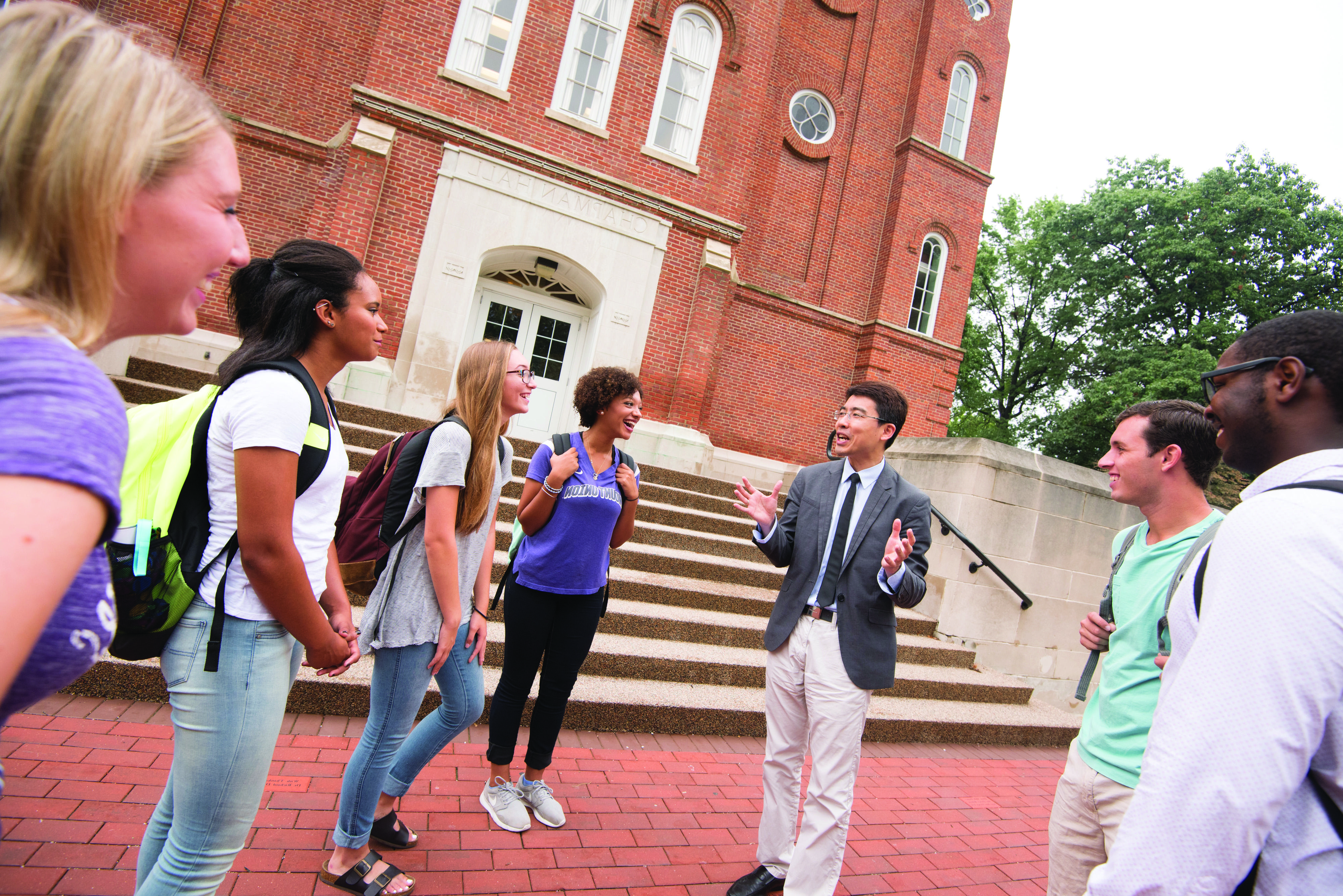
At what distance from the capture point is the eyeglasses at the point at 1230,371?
1415 millimetres

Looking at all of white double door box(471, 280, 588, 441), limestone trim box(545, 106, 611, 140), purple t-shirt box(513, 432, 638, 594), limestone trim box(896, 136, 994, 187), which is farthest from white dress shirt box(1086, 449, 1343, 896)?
limestone trim box(896, 136, 994, 187)

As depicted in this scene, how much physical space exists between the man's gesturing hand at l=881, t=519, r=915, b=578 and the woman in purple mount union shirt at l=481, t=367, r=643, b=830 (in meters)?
1.33

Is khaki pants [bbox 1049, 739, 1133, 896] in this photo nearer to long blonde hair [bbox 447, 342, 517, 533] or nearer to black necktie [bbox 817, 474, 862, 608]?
black necktie [bbox 817, 474, 862, 608]

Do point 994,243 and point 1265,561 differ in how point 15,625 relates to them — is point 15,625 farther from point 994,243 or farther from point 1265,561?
point 994,243

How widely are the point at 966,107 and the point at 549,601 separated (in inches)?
655

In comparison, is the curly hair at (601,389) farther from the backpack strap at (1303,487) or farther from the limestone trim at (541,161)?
the limestone trim at (541,161)

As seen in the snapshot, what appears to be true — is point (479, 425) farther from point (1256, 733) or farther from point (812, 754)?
point (1256, 733)

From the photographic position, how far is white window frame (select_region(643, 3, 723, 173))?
11.6 metres

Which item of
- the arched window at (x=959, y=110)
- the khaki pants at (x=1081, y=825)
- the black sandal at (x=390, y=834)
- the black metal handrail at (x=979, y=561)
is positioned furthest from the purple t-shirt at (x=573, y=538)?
the arched window at (x=959, y=110)

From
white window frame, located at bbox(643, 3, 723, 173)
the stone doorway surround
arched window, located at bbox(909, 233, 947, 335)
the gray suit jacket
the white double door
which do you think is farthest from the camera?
arched window, located at bbox(909, 233, 947, 335)

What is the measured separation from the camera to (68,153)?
732 millimetres

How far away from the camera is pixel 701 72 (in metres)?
12.0

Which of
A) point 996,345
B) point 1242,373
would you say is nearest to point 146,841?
point 1242,373

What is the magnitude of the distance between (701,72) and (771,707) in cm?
1198
